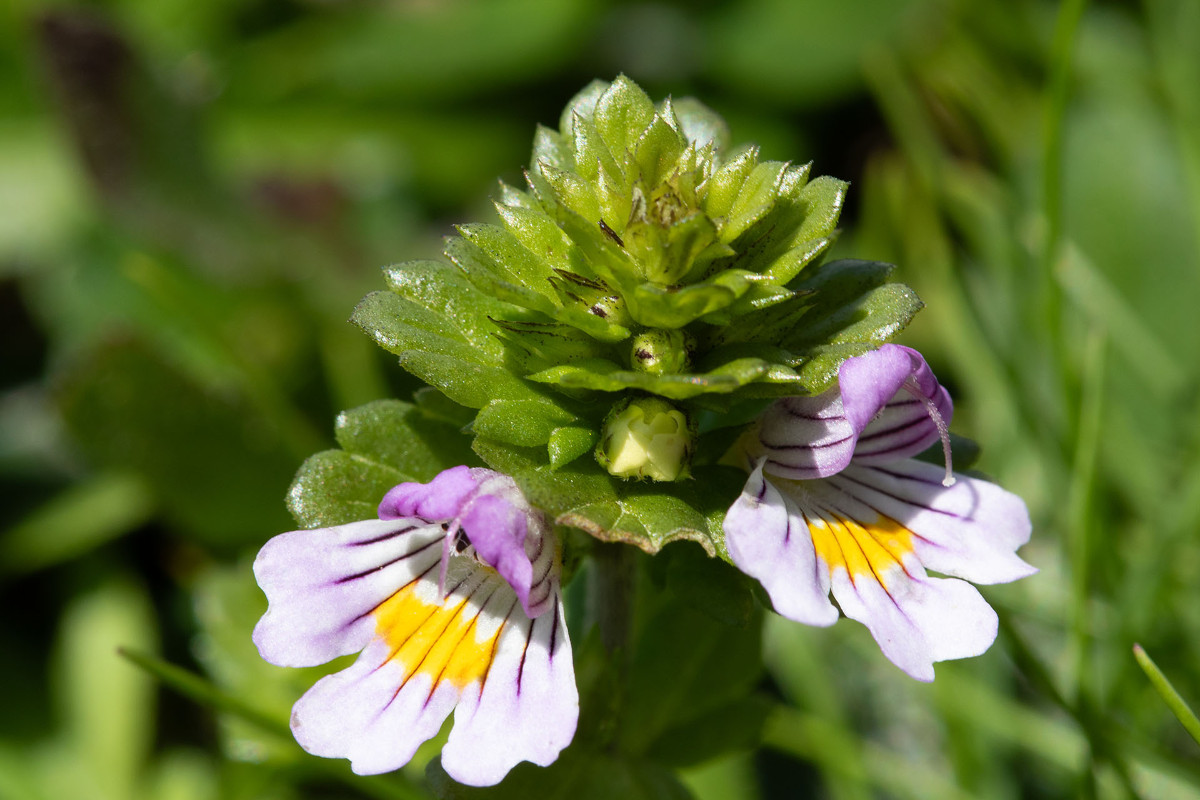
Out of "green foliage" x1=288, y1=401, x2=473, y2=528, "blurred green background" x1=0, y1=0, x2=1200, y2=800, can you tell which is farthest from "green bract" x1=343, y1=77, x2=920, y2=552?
"blurred green background" x1=0, y1=0, x2=1200, y2=800

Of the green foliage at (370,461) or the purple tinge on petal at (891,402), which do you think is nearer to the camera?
the purple tinge on petal at (891,402)

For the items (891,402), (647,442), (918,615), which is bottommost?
(918,615)

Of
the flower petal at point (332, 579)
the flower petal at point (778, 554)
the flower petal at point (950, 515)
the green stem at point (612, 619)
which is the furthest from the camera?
the green stem at point (612, 619)

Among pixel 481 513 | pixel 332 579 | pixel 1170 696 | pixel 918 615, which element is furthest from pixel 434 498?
pixel 1170 696

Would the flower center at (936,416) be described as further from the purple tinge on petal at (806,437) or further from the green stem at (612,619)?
the green stem at (612,619)

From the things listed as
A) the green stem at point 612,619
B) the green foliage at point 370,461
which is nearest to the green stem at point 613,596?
the green stem at point 612,619

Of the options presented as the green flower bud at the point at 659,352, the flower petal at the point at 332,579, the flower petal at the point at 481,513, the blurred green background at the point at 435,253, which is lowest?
the blurred green background at the point at 435,253

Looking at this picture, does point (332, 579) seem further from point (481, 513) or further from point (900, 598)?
point (900, 598)

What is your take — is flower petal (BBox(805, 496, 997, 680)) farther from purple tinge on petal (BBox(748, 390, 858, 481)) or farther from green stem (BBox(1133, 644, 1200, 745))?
green stem (BBox(1133, 644, 1200, 745))
